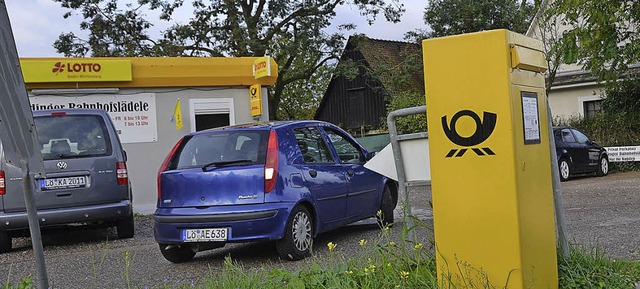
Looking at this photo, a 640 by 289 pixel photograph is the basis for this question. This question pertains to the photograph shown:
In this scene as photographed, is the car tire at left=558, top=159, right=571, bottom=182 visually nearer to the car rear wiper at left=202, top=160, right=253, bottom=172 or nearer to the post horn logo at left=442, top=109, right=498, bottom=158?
the car rear wiper at left=202, top=160, right=253, bottom=172

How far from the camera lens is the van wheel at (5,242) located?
9766 mm

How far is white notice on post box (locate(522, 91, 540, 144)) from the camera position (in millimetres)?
4094

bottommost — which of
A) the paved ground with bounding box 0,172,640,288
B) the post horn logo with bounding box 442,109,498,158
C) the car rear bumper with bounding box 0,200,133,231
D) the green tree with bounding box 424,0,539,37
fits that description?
the paved ground with bounding box 0,172,640,288

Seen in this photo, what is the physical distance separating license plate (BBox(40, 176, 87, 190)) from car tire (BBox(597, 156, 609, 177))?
1573 cm

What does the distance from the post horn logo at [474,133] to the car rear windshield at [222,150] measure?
11.8 feet

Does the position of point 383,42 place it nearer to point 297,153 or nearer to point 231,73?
point 231,73

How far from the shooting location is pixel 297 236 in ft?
24.6

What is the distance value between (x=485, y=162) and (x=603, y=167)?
18662 mm

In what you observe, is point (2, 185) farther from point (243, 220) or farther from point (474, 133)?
point (474, 133)

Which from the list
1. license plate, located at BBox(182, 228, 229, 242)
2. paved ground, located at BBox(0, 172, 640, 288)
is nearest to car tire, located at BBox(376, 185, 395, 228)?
paved ground, located at BBox(0, 172, 640, 288)

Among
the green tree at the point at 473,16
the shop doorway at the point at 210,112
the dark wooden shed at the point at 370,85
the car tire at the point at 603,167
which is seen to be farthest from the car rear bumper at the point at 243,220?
the green tree at the point at 473,16

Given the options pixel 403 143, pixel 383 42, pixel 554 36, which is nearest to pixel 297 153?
pixel 403 143

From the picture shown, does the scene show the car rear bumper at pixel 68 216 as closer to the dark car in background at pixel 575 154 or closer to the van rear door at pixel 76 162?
the van rear door at pixel 76 162

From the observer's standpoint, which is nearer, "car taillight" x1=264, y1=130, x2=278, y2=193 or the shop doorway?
"car taillight" x1=264, y1=130, x2=278, y2=193
